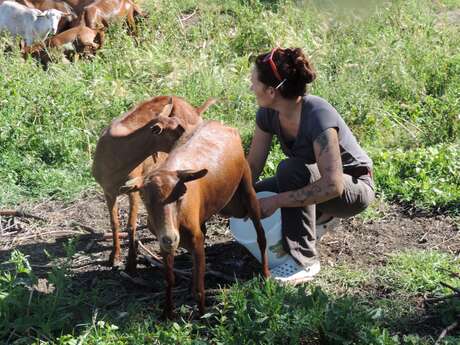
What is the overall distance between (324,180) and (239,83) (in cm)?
393

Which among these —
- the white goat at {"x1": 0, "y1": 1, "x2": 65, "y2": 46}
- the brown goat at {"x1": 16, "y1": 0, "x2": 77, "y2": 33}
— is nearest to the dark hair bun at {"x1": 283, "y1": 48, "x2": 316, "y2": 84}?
the white goat at {"x1": 0, "y1": 1, "x2": 65, "y2": 46}

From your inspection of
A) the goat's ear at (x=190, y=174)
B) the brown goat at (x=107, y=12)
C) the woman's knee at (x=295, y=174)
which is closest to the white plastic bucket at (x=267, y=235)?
the woman's knee at (x=295, y=174)

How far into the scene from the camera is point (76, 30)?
34.0ft

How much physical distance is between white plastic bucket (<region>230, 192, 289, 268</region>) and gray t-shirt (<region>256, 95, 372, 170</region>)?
46 cm

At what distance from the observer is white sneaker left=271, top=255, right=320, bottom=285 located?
5.08 meters

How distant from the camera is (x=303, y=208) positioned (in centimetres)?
504

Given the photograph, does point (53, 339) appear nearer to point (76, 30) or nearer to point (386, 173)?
point (386, 173)

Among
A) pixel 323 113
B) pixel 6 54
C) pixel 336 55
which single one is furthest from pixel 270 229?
pixel 6 54

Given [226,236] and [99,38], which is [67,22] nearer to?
[99,38]

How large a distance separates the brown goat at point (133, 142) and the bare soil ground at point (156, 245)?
28cm

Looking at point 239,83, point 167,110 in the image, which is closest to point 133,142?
point 167,110

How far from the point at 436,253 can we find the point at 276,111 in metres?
1.50

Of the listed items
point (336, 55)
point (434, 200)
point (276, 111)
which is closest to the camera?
point (276, 111)

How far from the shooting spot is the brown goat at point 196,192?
3.99 m
